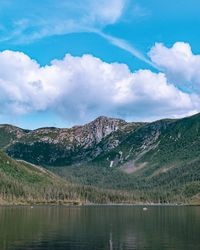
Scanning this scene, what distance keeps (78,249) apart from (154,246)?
2104 centimetres

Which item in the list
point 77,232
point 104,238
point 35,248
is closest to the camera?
point 35,248

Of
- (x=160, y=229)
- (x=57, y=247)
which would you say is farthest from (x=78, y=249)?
(x=160, y=229)

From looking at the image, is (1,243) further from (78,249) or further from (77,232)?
(77,232)

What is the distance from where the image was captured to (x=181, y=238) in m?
150

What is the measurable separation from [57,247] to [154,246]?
25535 mm

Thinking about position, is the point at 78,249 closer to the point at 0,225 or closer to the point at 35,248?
the point at 35,248

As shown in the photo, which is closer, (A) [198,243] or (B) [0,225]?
(A) [198,243]

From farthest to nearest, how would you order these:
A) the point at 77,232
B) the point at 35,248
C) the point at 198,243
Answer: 1. the point at 77,232
2. the point at 198,243
3. the point at 35,248

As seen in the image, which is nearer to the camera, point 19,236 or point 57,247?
point 57,247

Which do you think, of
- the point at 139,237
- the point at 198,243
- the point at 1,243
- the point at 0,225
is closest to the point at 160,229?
the point at 139,237

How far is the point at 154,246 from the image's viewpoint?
12975 centimetres

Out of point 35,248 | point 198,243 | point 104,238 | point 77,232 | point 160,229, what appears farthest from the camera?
point 160,229

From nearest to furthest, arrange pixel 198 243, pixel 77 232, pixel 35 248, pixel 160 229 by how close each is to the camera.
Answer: pixel 35 248 → pixel 198 243 → pixel 77 232 → pixel 160 229

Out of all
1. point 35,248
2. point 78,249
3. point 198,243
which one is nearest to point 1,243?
point 35,248
